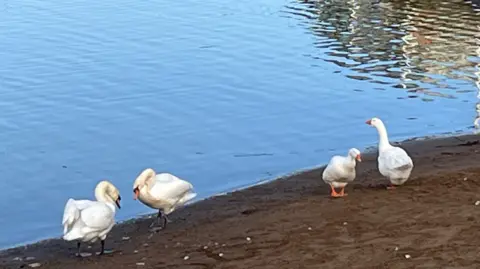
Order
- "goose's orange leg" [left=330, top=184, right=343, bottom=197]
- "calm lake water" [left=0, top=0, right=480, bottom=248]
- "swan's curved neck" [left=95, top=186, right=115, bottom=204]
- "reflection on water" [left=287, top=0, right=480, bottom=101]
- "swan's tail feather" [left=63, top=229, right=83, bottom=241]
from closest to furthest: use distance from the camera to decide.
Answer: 1. "swan's tail feather" [left=63, top=229, right=83, bottom=241]
2. "swan's curved neck" [left=95, top=186, right=115, bottom=204]
3. "goose's orange leg" [left=330, top=184, right=343, bottom=197]
4. "calm lake water" [left=0, top=0, right=480, bottom=248]
5. "reflection on water" [left=287, top=0, right=480, bottom=101]

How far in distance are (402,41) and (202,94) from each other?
956 centimetres

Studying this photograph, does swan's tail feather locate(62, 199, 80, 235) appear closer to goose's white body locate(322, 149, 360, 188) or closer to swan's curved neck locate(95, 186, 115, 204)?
swan's curved neck locate(95, 186, 115, 204)

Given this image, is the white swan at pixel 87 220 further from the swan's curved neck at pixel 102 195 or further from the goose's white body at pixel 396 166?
the goose's white body at pixel 396 166

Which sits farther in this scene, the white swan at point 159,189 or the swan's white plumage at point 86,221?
the white swan at point 159,189

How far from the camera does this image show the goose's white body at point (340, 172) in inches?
456

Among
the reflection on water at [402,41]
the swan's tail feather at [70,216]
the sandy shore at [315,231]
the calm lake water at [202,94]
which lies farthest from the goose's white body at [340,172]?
the reflection on water at [402,41]

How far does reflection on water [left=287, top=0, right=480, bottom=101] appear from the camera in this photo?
21984 mm

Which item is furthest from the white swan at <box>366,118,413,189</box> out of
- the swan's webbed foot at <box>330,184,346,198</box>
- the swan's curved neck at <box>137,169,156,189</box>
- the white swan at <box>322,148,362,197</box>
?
the swan's curved neck at <box>137,169,156,189</box>

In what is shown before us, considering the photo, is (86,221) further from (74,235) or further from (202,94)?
(202,94)

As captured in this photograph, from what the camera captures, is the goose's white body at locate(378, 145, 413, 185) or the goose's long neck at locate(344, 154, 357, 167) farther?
the goose's long neck at locate(344, 154, 357, 167)

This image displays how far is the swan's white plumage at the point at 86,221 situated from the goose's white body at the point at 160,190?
957mm

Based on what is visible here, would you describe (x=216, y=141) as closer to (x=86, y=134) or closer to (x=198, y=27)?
(x=86, y=134)

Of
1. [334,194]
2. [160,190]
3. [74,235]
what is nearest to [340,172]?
[334,194]

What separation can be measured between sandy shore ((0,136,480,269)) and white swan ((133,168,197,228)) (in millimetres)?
362
